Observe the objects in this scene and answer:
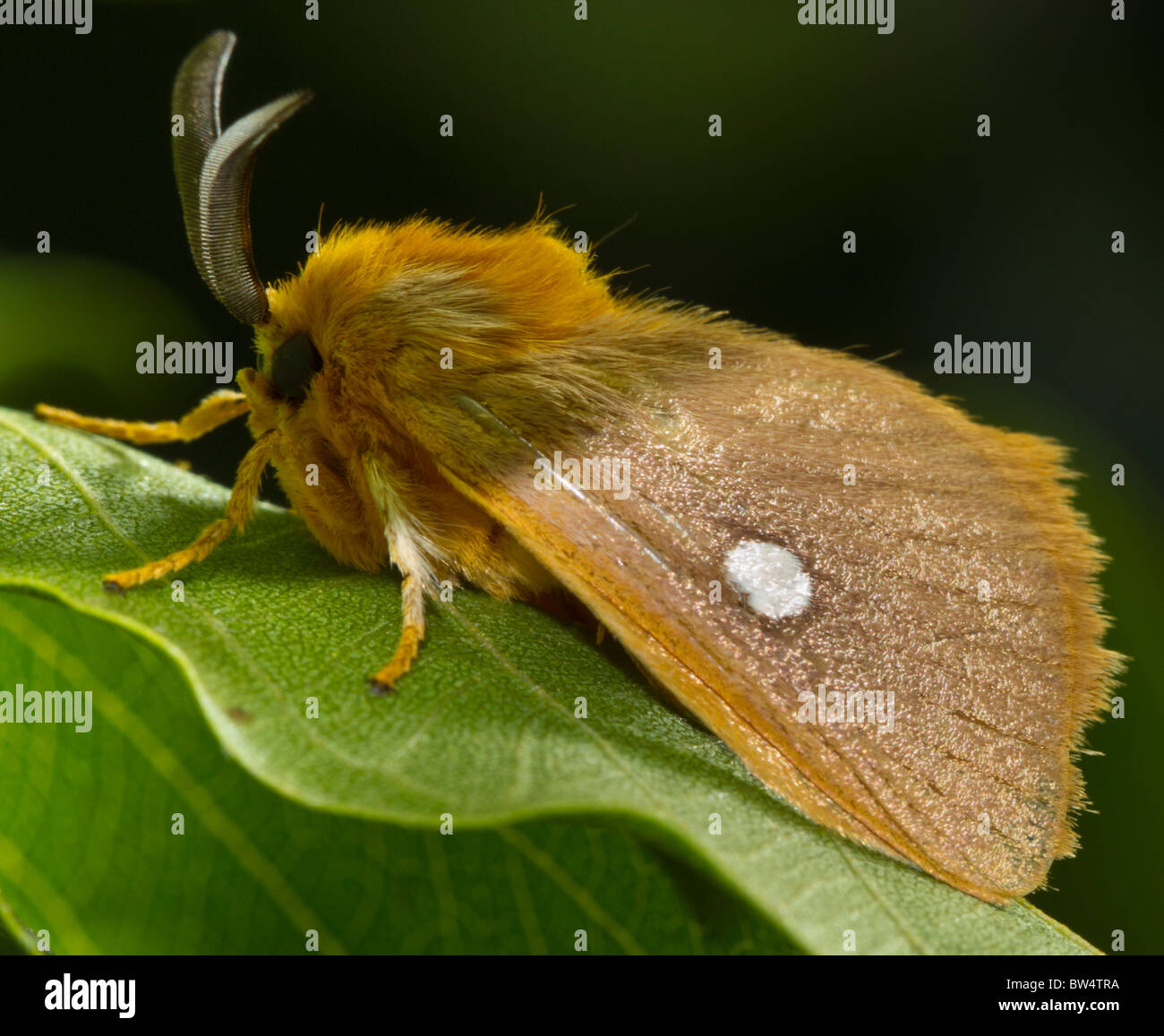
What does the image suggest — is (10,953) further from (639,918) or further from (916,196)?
(916,196)

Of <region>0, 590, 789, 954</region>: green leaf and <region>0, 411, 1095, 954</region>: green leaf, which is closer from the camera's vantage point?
<region>0, 411, 1095, 954</region>: green leaf

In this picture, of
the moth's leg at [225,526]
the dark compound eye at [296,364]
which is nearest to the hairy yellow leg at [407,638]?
the moth's leg at [225,526]

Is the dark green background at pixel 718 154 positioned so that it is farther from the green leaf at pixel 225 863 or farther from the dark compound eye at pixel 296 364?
the green leaf at pixel 225 863

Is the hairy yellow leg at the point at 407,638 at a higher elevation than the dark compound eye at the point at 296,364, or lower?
lower

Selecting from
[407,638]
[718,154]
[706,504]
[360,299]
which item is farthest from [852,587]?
[718,154]

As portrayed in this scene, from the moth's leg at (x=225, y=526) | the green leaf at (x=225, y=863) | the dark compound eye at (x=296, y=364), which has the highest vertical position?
the dark compound eye at (x=296, y=364)

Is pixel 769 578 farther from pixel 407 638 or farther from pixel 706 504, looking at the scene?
pixel 407 638

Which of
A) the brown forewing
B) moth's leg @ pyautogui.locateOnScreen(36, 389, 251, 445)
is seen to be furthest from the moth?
moth's leg @ pyautogui.locateOnScreen(36, 389, 251, 445)

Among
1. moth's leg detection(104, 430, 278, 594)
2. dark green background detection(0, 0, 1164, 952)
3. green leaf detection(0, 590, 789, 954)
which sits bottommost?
green leaf detection(0, 590, 789, 954)

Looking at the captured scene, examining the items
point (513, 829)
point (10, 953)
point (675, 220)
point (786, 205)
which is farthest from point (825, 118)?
point (10, 953)

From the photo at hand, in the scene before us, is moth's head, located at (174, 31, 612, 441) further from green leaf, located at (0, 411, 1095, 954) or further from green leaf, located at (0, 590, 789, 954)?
green leaf, located at (0, 590, 789, 954)
